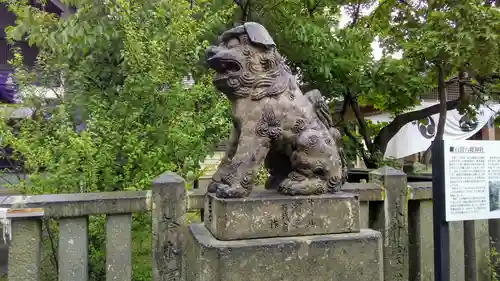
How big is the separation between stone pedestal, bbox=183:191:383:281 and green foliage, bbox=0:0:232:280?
1228mm

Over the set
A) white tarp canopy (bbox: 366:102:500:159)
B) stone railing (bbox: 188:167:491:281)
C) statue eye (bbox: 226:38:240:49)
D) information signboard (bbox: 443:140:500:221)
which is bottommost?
stone railing (bbox: 188:167:491:281)

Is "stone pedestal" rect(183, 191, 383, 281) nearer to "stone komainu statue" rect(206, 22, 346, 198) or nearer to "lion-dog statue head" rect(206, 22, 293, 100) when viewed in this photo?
"stone komainu statue" rect(206, 22, 346, 198)

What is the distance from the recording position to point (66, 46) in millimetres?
3916

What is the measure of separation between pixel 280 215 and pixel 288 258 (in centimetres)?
24

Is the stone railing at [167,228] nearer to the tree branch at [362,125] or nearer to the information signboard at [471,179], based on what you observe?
the information signboard at [471,179]

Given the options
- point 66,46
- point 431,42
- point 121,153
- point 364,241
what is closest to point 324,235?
point 364,241

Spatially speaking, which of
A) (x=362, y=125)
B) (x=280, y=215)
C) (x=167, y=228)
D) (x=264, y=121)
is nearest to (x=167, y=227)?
(x=167, y=228)

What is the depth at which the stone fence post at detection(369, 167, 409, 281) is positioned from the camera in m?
3.18

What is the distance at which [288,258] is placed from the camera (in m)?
2.11

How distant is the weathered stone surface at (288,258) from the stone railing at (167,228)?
→ 41cm

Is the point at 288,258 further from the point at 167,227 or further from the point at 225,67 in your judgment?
the point at 225,67

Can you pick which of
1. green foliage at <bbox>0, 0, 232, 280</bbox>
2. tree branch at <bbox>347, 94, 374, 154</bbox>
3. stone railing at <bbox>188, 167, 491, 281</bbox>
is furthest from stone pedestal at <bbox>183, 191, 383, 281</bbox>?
tree branch at <bbox>347, 94, 374, 154</bbox>

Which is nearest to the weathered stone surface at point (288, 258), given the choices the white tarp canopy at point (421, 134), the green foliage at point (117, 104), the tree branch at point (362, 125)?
the green foliage at point (117, 104)

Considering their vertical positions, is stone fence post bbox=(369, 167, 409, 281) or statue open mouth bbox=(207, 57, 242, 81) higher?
statue open mouth bbox=(207, 57, 242, 81)
